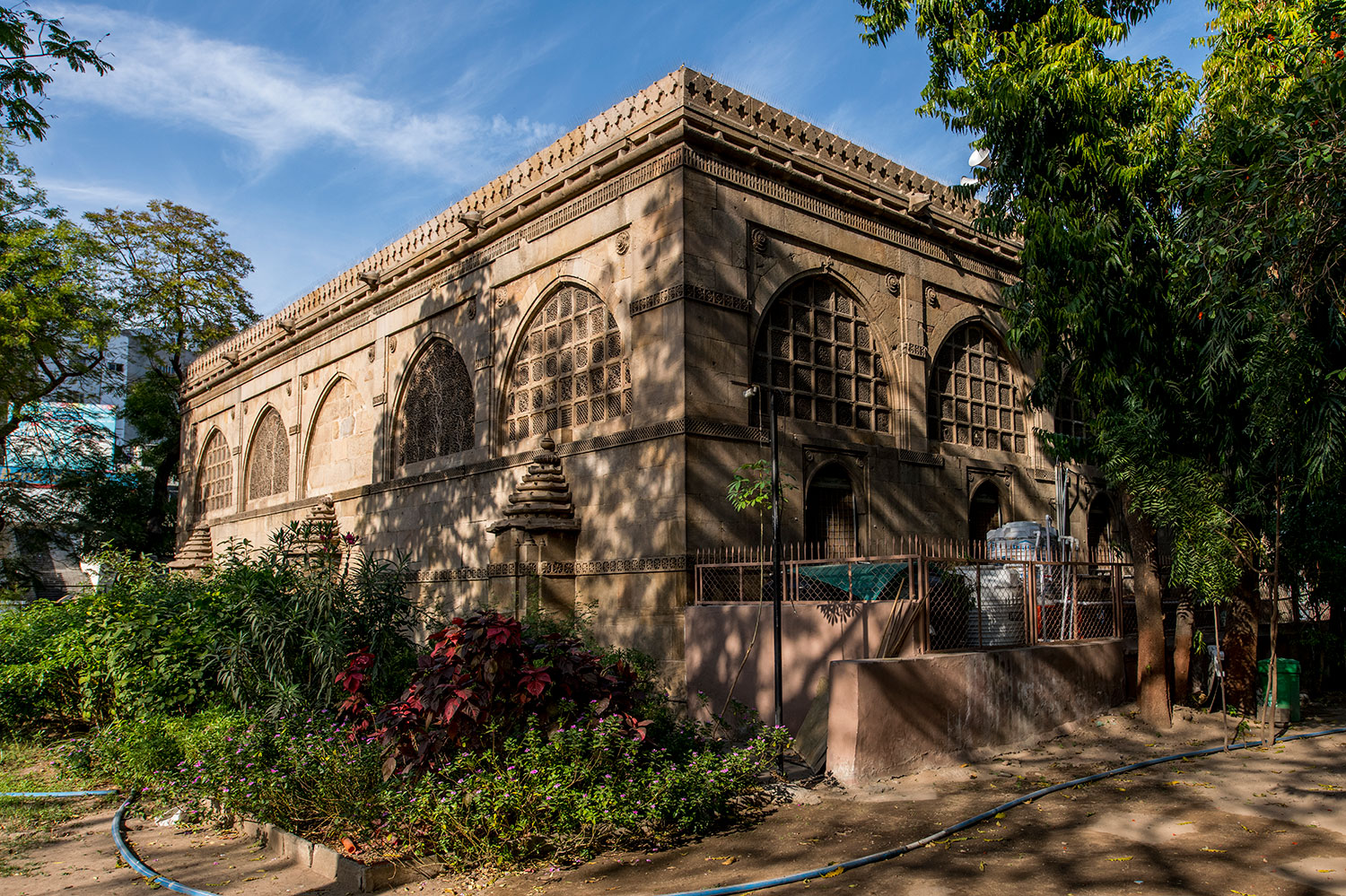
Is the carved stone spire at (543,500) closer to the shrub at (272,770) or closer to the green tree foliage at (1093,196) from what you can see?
the shrub at (272,770)

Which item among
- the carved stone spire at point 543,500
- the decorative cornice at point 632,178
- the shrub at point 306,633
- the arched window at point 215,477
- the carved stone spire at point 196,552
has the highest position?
the decorative cornice at point 632,178

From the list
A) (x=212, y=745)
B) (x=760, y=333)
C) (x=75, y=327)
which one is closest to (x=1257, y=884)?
(x=212, y=745)

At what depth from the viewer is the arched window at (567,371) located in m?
13.5

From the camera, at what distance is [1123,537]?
1664 centimetres

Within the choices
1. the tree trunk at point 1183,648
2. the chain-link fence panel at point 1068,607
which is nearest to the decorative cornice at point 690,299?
the chain-link fence panel at point 1068,607

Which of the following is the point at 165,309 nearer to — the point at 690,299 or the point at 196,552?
the point at 196,552

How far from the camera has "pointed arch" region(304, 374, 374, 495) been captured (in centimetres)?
1964

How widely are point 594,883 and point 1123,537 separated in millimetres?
13591

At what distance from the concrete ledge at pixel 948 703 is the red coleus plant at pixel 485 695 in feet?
7.04

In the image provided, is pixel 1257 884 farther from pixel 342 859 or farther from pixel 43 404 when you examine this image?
pixel 43 404

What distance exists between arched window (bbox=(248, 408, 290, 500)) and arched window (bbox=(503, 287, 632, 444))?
402 inches

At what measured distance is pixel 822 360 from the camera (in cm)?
1420

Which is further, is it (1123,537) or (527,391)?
(1123,537)

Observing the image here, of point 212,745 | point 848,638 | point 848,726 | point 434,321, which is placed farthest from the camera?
point 434,321
